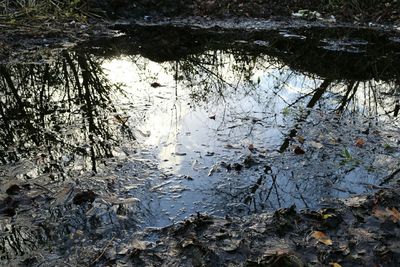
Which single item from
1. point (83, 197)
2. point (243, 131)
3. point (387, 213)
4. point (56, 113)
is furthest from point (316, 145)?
point (56, 113)

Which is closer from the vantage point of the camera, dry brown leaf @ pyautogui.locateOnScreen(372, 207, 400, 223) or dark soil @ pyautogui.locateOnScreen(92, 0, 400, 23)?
dry brown leaf @ pyautogui.locateOnScreen(372, 207, 400, 223)

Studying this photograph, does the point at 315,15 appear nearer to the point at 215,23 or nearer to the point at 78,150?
the point at 215,23

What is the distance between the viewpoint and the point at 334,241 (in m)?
2.50

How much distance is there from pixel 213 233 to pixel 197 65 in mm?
4381

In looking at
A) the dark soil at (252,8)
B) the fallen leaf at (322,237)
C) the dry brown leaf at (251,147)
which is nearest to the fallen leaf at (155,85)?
the dry brown leaf at (251,147)

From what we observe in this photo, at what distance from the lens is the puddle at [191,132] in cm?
301

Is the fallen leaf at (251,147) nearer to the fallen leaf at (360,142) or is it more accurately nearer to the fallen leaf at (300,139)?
the fallen leaf at (300,139)

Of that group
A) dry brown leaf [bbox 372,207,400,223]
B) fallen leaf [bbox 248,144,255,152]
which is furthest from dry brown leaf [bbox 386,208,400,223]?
fallen leaf [bbox 248,144,255,152]

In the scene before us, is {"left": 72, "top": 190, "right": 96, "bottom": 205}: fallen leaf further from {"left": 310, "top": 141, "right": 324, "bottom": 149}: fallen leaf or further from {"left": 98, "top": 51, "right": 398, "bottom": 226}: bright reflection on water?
{"left": 310, "top": 141, "right": 324, "bottom": 149}: fallen leaf

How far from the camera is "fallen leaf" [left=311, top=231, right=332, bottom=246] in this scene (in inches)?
97.9

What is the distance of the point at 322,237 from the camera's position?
2533mm

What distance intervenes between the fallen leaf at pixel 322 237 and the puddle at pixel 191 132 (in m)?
0.42

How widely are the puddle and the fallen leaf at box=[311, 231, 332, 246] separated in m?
0.42

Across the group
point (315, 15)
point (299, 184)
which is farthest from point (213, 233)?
point (315, 15)
